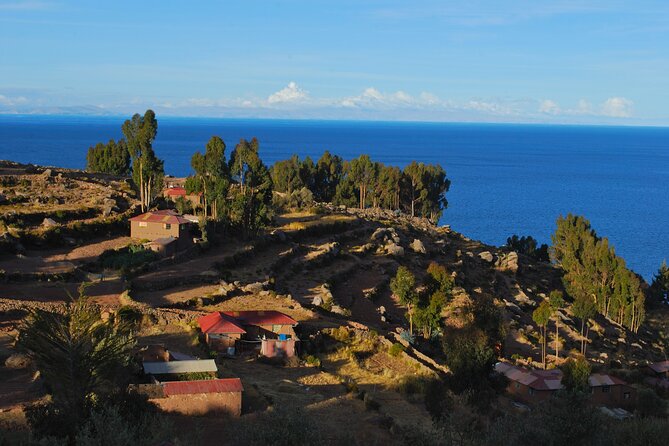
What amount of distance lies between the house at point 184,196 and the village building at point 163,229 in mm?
10633

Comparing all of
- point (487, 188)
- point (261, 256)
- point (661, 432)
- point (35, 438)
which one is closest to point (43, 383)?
point (35, 438)

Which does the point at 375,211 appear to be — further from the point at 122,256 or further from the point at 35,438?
the point at 35,438

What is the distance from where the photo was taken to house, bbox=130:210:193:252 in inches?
1775

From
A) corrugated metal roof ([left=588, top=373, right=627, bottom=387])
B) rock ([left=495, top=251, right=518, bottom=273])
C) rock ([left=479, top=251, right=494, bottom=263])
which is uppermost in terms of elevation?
corrugated metal roof ([left=588, top=373, right=627, bottom=387])

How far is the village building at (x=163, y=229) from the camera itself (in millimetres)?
44744

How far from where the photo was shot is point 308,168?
287 ft

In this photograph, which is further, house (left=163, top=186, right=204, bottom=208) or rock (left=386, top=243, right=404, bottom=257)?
house (left=163, top=186, right=204, bottom=208)

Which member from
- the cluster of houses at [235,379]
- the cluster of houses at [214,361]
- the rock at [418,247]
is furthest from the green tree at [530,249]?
the cluster of houses at [214,361]

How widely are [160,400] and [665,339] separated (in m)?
42.5

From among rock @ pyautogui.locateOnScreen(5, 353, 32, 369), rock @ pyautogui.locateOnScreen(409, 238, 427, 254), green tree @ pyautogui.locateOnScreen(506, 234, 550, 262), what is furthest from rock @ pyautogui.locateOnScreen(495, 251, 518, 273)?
rock @ pyautogui.locateOnScreen(5, 353, 32, 369)

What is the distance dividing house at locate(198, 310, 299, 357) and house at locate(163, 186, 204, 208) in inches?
972

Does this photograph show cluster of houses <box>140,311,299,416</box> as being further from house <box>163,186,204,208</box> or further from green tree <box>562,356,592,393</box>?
house <box>163,186,204,208</box>

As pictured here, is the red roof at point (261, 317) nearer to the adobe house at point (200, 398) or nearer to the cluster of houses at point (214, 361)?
the cluster of houses at point (214, 361)

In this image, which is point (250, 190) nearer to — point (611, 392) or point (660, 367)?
point (660, 367)
